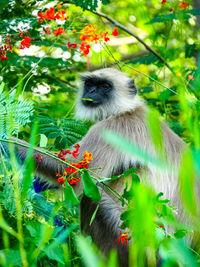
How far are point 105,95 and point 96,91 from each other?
0.37 feet

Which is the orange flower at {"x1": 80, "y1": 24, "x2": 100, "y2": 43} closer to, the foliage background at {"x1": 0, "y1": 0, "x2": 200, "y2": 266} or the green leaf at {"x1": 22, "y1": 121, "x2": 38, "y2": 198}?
the foliage background at {"x1": 0, "y1": 0, "x2": 200, "y2": 266}

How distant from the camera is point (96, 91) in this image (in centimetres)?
432

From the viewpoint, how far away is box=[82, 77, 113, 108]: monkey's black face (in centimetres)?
413

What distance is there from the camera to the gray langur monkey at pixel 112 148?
3027 mm

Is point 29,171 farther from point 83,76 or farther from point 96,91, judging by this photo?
point 83,76

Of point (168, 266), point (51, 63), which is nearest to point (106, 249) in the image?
point (51, 63)

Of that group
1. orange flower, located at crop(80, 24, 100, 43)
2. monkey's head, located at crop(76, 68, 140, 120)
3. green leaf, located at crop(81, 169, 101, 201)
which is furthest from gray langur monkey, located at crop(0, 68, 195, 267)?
green leaf, located at crop(81, 169, 101, 201)

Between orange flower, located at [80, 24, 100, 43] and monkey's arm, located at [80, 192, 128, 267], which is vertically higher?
orange flower, located at [80, 24, 100, 43]

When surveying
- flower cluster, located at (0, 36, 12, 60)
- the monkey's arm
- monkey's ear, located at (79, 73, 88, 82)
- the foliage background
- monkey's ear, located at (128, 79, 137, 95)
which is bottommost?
the monkey's arm

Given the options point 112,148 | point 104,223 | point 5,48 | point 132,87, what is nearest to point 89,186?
point 104,223

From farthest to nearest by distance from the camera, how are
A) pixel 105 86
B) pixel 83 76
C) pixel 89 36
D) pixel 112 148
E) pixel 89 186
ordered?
pixel 83 76 → pixel 105 86 → pixel 112 148 → pixel 89 36 → pixel 89 186

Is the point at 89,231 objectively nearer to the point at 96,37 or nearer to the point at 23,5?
the point at 96,37

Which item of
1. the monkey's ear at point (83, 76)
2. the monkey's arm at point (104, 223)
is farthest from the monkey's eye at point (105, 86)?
the monkey's arm at point (104, 223)

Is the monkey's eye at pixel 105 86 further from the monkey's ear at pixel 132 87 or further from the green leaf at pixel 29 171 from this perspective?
the green leaf at pixel 29 171
